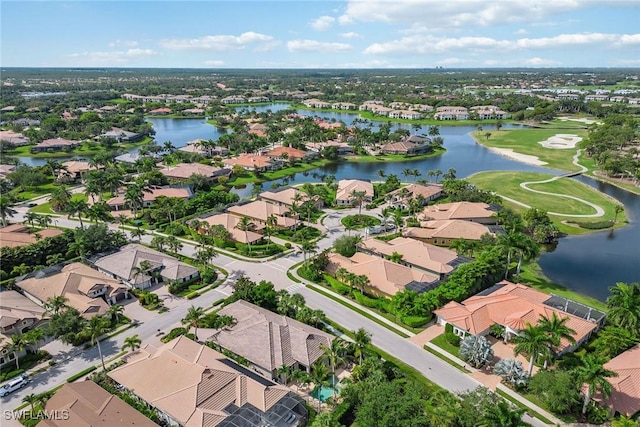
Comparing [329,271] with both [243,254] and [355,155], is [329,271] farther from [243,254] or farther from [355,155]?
[355,155]

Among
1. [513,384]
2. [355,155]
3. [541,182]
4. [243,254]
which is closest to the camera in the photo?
[513,384]

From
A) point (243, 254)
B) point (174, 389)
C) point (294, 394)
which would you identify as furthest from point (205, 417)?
point (243, 254)

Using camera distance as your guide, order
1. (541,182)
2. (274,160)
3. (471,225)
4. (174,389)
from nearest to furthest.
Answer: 1. (174,389)
2. (471,225)
3. (541,182)
4. (274,160)

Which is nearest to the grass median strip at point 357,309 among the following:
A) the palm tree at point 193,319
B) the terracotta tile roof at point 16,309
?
the palm tree at point 193,319

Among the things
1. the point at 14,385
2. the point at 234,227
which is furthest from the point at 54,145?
the point at 14,385

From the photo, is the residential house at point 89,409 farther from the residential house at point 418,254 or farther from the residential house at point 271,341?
the residential house at point 418,254

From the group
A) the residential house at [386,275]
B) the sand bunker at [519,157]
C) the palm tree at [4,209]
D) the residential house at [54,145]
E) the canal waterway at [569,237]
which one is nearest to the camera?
the residential house at [386,275]
